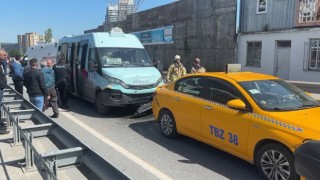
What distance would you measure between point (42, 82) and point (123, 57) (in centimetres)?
322

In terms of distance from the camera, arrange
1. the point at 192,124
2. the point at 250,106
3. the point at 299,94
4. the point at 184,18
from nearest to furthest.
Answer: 1. the point at 250,106
2. the point at 299,94
3. the point at 192,124
4. the point at 184,18

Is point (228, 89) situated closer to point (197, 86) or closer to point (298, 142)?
point (197, 86)

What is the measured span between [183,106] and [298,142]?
2.66 meters

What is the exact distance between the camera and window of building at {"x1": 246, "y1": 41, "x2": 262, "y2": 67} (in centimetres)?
2038

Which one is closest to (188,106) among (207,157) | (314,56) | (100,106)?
(207,157)

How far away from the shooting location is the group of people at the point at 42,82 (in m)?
7.53

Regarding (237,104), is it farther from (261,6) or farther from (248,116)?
(261,6)

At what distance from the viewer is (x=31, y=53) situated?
928 inches

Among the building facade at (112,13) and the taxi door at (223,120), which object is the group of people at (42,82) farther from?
the building facade at (112,13)

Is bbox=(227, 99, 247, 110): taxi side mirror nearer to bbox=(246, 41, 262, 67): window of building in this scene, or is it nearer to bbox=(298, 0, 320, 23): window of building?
bbox=(298, 0, 320, 23): window of building

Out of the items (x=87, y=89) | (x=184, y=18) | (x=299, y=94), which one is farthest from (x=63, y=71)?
(x=184, y=18)

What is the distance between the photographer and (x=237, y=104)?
520 centimetres

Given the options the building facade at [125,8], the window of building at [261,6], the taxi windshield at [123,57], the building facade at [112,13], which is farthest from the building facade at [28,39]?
the taxi windshield at [123,57]

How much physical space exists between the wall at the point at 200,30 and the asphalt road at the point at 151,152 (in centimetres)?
1065
